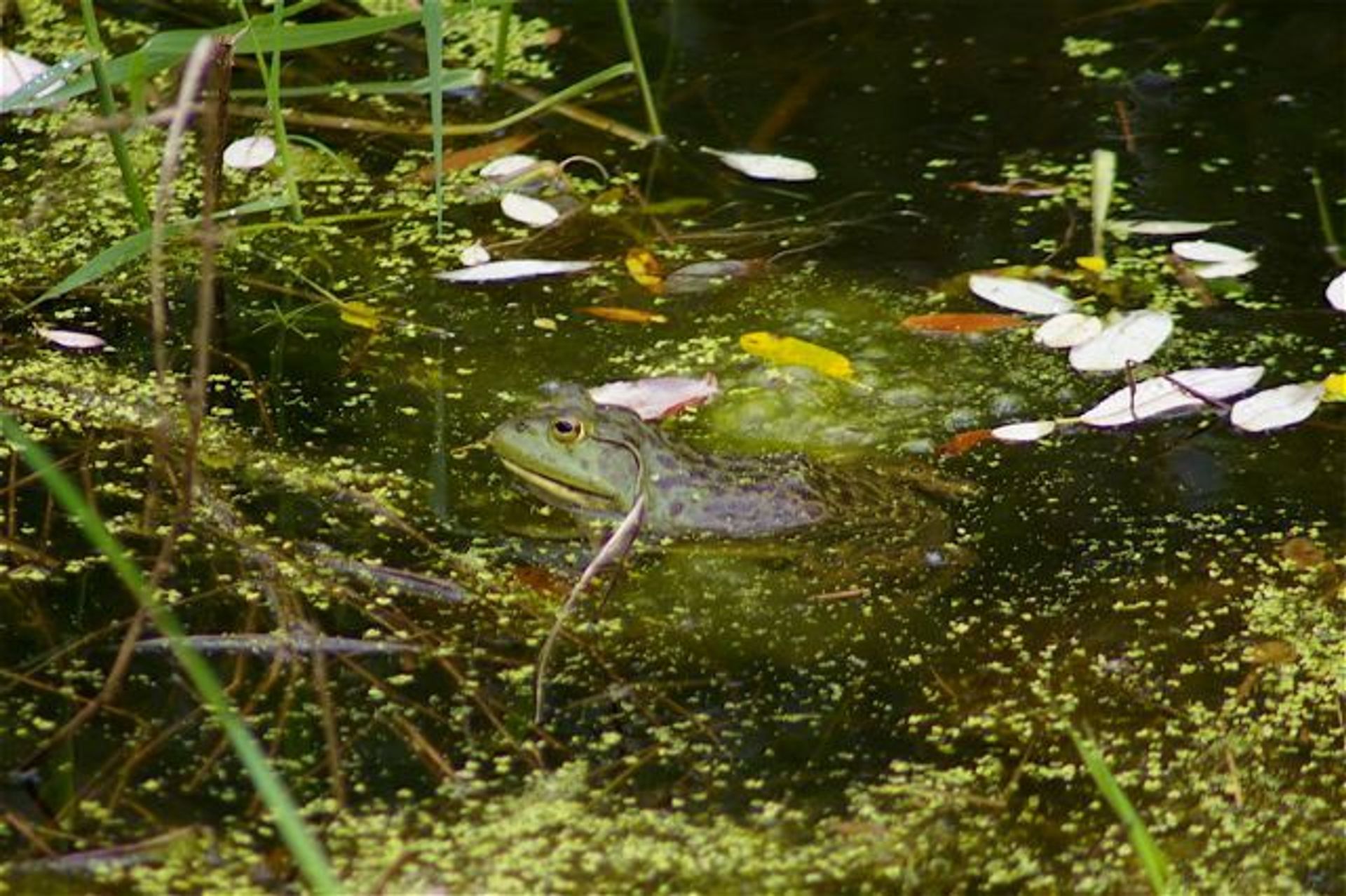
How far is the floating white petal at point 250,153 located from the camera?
3.44 m

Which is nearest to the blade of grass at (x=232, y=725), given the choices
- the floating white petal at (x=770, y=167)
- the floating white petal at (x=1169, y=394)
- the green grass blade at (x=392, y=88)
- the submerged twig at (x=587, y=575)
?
the submerged twig at (x=587, y=575)

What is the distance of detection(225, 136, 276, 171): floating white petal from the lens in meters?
3.44

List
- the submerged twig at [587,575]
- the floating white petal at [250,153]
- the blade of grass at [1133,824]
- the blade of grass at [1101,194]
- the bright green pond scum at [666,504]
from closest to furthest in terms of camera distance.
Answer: the blade of grass at [1133,824] < the bright green pond scum at [666,504] < the submerged twig at [587,575] < the blade of grass at [1101,194] < the floating white petal at [250,153]

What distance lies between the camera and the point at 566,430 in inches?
103

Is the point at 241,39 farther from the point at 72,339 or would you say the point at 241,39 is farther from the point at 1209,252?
the point at 1209,252

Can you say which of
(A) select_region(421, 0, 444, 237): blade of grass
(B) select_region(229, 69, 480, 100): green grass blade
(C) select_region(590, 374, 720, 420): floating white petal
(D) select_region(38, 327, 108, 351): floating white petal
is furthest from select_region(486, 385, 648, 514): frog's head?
(D) select_region(38, 327, 108, 351): floating white petal

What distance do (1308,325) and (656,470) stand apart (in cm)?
112

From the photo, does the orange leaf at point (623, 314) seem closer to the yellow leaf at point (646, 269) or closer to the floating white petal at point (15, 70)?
the yellow leaf at point (646, 269)

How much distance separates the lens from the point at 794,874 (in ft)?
6.20

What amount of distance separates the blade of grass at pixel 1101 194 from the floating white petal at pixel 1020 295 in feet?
0.59

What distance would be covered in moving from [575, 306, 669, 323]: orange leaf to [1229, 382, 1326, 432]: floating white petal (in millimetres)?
861

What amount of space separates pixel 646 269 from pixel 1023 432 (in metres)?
0.72

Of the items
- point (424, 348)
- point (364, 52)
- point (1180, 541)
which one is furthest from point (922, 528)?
point (364, 52)

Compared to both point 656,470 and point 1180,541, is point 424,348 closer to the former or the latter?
point 656,470
